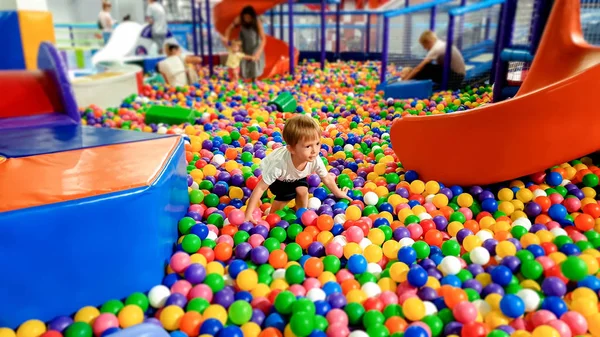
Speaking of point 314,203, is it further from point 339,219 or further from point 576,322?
point 576,322

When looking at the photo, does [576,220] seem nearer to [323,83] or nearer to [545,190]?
[545,190]

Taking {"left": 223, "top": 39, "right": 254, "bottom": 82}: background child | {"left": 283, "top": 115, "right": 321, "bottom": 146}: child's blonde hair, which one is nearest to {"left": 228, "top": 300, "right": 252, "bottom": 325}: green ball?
{"left": 283, "top": 115, "right": 321, "bottom": 146}: child's blonde hair

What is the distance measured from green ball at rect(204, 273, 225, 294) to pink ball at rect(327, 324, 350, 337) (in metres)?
0.40

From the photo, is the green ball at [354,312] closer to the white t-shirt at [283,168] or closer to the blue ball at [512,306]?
Result: the blue ball at [512,306]

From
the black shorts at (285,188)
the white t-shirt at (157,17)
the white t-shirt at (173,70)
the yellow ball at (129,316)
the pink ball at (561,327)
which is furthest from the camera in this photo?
the white t-shirt at (157,17)

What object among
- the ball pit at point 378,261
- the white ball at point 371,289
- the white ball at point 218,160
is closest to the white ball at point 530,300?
the ball pit at point 378,261

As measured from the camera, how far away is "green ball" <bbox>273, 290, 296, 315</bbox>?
4.53 ft

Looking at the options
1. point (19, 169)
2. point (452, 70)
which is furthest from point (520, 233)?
point (452, 70)

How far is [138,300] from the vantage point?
141 centimetres

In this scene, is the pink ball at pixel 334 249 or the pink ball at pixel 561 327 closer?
the pink ball at pixel 561 327

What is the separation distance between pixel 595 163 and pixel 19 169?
2.36m

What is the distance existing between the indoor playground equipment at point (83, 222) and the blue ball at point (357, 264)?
61 cm

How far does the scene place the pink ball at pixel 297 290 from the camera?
1458 mm

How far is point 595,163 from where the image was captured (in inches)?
86.2
